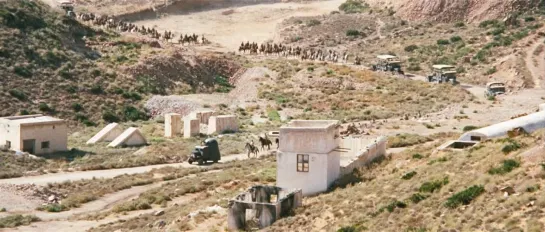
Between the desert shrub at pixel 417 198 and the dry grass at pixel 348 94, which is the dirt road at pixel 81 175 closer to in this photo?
the dry grass at pixel 348 94

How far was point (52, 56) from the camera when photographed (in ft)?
271

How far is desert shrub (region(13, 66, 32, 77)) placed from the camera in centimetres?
7825

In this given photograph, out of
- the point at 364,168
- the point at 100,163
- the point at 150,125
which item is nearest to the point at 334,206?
the point at 364,168

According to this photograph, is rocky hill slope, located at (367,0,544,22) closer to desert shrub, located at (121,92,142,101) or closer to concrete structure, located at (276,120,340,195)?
desert shrub, located at (121,92,142,101)

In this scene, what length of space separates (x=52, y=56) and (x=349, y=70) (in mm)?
22416

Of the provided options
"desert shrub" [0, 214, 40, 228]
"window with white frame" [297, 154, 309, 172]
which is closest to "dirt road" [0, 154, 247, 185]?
"desert shrub" [0, 214, 40, 228]

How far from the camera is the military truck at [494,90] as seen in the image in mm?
78438

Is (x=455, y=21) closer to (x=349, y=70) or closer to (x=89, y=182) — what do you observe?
(x=349, y=70)

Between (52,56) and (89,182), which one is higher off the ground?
(52,56)

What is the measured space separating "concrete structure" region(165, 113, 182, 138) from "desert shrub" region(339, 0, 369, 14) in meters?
45.4

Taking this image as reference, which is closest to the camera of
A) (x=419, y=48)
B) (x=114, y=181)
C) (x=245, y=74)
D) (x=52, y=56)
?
(x=114, y=181)

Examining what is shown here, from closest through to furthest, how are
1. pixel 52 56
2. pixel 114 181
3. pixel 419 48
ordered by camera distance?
pixel 114 181, pixel 52 56, pixel 419 48

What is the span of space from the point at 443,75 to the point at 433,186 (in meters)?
48.3

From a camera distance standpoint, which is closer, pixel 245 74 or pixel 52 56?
pixel 52 56
